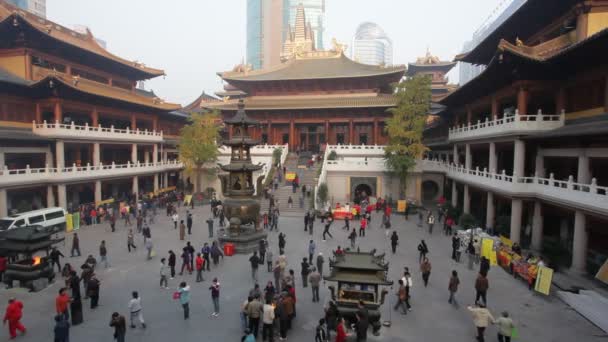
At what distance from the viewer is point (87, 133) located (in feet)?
91.8

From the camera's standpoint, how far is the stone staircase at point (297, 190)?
28594mm

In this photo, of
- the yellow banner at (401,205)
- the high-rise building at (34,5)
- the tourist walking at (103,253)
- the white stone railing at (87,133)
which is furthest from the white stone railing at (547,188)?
the high-rise building at (34,5)

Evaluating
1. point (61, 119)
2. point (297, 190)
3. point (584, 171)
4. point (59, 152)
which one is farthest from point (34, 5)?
point (584, 171)

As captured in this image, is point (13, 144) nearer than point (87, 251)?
No

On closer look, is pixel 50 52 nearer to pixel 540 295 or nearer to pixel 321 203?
pixel 321 203

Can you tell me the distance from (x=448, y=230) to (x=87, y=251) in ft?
69.3

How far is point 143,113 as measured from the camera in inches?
1438

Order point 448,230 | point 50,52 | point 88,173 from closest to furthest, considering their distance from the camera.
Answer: point 448,230 < point 88,173 < point 50,52

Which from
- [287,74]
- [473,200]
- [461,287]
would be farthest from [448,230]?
[287,74]

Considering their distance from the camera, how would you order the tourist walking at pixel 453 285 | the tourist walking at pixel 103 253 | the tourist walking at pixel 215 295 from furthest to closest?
the tourist walking at pixel 103 253, the tourist walking at pixel 453 285, the tourist walking at pixel 215 295

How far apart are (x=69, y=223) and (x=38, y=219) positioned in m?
1.81

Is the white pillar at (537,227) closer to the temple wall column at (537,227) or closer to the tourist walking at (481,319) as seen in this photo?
the temple wall column at (537,227)

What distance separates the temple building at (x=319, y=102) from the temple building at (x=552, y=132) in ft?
52.1

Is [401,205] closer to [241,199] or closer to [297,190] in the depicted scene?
[297,190]
